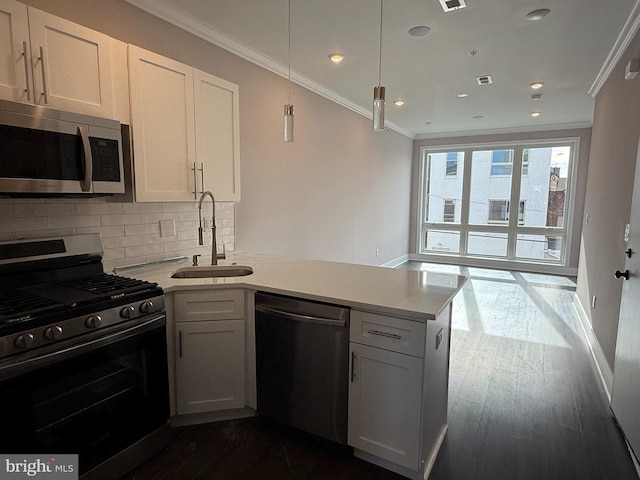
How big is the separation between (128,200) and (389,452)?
196cm

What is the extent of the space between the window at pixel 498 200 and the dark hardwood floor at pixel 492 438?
3989 mm

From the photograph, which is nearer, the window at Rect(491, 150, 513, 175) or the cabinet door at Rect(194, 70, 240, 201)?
the cabinet door at Rect(194, 70, 240, 201)

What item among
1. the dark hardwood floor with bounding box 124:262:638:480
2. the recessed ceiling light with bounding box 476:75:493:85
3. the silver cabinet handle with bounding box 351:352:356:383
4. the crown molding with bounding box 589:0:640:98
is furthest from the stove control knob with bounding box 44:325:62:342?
the recessed ceiling light with bounding box 476:75:493:85

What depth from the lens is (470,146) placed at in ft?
24.3

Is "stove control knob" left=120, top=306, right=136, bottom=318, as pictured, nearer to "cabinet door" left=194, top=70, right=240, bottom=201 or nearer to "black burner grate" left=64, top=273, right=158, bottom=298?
"black burner grate" left=64, top=273, right=158, bottom=298

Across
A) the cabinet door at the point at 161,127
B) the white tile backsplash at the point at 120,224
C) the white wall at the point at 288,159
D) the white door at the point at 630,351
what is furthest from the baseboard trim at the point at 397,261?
the cabinet door at the point at 161,127

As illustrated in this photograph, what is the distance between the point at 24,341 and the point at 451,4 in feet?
9.75

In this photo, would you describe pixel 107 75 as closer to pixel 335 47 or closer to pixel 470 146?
pixel 335 47

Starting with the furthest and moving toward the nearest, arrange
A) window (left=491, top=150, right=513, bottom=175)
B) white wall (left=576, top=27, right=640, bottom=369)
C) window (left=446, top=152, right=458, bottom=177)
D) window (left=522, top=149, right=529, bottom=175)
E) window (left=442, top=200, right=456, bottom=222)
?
1. window (left=442, top=200, right=456, bottom=222)
2. window (left=446, top=152, right=458, bottom=177)
3. window (left=491, top=150, right=513, bottom=175)
4. window (left=522, top=149, right=529, bottom=175)
5. white wall (left=576, top=27, right=640, bottom=369)

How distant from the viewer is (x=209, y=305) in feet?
7.08

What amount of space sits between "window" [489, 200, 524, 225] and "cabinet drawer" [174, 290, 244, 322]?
258 inches

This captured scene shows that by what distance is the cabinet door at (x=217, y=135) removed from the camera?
Answer: 2.48 meters

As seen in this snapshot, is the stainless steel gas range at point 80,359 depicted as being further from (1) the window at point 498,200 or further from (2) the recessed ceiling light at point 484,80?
(1) the window at point 498,200

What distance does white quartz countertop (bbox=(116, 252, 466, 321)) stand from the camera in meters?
1.78
